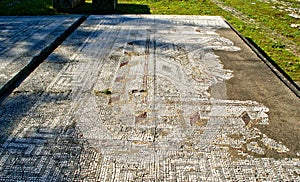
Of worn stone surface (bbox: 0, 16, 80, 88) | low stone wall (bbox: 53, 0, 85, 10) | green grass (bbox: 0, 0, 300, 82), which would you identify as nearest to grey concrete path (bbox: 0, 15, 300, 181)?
worn stone surface (bbox: 0, 16, 80, 88)

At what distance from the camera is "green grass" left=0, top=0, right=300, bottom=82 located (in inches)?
134

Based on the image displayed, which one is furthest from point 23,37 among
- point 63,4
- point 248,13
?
point 248,13

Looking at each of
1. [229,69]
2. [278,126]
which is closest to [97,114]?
[278,126]

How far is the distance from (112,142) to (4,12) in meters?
4.03

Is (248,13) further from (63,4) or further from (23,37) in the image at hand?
(23,37)

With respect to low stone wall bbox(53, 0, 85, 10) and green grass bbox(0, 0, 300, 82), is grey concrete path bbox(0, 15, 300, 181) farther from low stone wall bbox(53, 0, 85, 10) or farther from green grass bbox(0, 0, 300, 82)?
low stone wall bbox(53, 0, 85, 10)

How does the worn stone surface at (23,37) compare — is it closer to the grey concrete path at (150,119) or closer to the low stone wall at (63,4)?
the grey concrete path at (150,119)

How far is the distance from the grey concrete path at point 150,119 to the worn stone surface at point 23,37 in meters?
0.19

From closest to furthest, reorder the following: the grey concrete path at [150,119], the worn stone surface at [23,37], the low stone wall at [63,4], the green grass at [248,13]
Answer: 1. the grey concrete path at [150,119]
2. the worn stone surface at [23,37]
3. the green grass at [248,13]
4. the low stone wall at [63,4]

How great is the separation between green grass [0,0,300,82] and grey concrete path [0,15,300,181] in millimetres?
688

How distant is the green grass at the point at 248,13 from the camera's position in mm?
3400

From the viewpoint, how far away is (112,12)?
4.91 metres

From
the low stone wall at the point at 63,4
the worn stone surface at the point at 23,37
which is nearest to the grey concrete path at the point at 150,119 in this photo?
the worn stone surface at the point at 23,37

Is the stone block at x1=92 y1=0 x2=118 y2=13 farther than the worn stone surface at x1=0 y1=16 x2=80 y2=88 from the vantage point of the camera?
Yes
